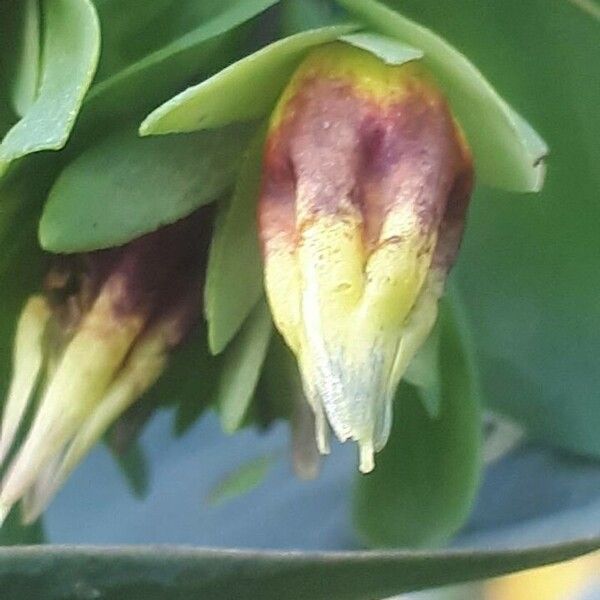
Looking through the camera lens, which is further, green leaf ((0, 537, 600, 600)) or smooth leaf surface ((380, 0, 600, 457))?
smooth leaf surface ((380, 0, 600, 457))

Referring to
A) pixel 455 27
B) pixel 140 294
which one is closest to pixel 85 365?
pixel 140 294

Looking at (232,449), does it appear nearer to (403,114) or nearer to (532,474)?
(532,474)

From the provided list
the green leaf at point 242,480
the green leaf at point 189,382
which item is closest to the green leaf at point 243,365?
the green leaf at point 189,382

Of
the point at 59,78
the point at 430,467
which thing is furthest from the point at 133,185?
the point at 430,467

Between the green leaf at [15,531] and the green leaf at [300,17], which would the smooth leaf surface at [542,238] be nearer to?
the green leaf at [300,17]

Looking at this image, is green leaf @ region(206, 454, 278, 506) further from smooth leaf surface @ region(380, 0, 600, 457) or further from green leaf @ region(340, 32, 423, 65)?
green leaf @ region(340, 32, 423, 65)

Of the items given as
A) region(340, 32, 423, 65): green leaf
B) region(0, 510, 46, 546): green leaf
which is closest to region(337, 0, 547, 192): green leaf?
region(340, 32, 423, 65): green leaf
